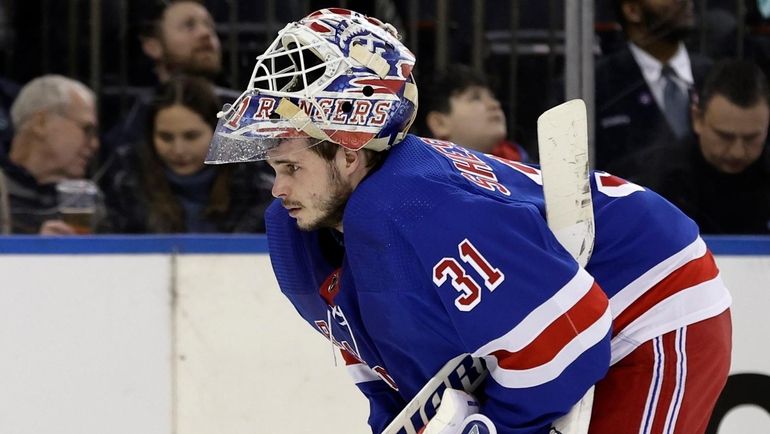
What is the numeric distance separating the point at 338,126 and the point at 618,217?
46 centimetres

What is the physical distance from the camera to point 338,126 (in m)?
1.91

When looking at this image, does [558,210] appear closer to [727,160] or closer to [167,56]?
[727,160]

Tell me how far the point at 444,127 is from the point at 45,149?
1042 millimetres

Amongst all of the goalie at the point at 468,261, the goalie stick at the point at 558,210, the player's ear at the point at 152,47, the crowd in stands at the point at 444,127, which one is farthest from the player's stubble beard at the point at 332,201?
the player's ear at the point at 152,47

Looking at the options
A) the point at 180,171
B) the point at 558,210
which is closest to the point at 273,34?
the point at 180,171

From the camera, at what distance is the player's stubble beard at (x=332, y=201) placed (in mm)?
1989

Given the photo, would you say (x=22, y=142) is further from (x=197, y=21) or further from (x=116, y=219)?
(x=197, y=21)

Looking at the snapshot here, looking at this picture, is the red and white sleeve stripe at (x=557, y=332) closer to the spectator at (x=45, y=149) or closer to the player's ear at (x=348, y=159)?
the player's ear at (x=348, y=159)

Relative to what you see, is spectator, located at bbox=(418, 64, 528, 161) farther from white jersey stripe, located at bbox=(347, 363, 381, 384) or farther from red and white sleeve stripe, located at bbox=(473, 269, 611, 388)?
red and white sleeve stripe, located at bbox=(473, 269, 611, 388)

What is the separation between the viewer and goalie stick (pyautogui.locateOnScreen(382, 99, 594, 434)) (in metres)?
1.94

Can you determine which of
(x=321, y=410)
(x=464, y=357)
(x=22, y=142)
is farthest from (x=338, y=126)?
(x=22, y=142)

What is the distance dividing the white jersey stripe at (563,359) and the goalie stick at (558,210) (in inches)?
4.0

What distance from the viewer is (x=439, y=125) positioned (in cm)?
343

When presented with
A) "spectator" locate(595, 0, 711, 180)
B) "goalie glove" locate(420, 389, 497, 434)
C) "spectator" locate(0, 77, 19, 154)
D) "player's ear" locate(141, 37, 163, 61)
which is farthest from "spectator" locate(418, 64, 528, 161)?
"goalie glove" locate(420, 389, 497, 434)
